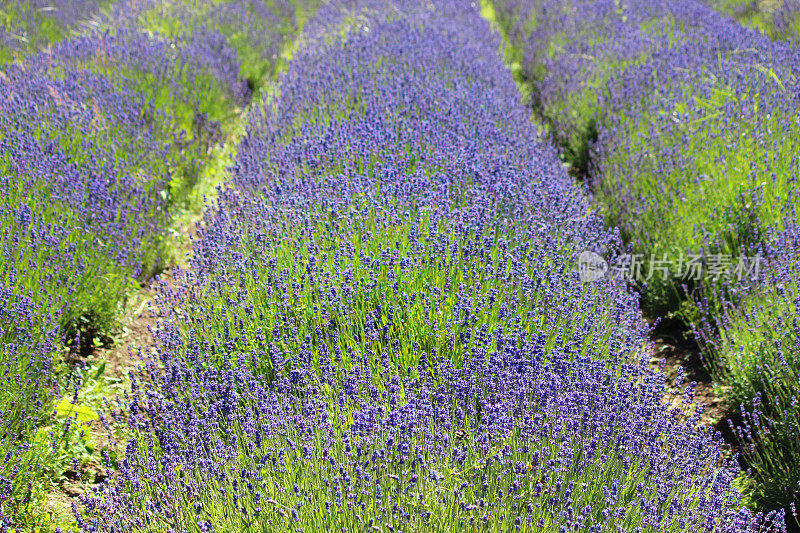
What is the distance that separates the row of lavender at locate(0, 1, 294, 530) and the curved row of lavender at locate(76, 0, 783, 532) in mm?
470

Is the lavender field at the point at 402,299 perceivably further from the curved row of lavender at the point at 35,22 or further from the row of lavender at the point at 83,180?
the curved row of lavender at the point at 35,22

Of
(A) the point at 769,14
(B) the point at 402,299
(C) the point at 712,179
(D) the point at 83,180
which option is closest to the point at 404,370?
(B) the point at 402,299

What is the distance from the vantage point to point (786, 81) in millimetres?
4750

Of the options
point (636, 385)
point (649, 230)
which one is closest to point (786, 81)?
point (649, 230)

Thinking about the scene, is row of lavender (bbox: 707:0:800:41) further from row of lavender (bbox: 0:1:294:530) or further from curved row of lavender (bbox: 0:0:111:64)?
curved row of lavender (bbox: 0:0:111:64)

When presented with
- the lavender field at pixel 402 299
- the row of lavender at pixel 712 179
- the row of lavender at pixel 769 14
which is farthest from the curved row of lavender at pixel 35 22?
the row of lavender at pixel 769 14

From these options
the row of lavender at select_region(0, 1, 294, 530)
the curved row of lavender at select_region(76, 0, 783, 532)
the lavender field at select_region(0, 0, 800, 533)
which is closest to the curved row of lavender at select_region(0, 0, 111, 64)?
the lavender field at select_region(0, 0, 800, 533)

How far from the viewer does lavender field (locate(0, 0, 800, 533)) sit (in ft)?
6.63

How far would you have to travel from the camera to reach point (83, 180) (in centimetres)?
409

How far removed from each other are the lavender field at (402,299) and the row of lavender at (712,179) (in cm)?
2

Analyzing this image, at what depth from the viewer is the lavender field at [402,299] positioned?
2021 millimetres

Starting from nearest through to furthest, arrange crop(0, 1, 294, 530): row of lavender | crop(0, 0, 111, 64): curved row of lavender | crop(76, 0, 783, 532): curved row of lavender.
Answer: crop(76, 0, 783, 532): curved row of lavender, crop(0, 1, 294, 530): row of lavender, crop(0, 0, 111, 64): curved row of lavender

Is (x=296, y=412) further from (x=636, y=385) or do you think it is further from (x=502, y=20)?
(x=502, y=20)

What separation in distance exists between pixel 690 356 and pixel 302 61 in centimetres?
506
